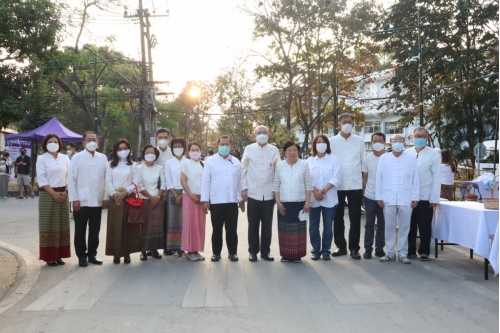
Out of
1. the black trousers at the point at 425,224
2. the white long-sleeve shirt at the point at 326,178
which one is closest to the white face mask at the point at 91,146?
the white long-sleeve shirt at the point at 326,178

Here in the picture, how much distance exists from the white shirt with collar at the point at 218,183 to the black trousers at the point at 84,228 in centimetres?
163

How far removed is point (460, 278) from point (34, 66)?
19816 millimetres

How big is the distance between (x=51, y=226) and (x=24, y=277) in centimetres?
90

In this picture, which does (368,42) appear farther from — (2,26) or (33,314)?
(33,314)

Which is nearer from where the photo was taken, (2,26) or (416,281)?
(416,281)

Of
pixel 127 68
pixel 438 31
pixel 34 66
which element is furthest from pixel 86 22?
pixel 127 68

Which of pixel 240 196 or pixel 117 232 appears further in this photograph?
pixel 240 196

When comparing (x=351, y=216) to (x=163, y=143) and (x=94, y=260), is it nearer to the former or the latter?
(x=163, y=143)

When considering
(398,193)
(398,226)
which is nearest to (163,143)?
(398,193)

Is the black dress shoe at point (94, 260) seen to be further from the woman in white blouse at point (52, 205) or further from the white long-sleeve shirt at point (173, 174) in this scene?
the white long-sleeve shirt at point (173, 174)

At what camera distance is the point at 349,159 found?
918 centimetres

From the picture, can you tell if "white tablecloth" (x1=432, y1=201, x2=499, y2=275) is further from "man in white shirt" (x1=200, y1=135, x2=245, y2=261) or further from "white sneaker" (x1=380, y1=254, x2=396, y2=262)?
"man in white shirt" (x1=200, y1=135, x2=245, y2=261)

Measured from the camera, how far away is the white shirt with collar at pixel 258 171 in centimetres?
882

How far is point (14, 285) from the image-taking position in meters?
7.39
